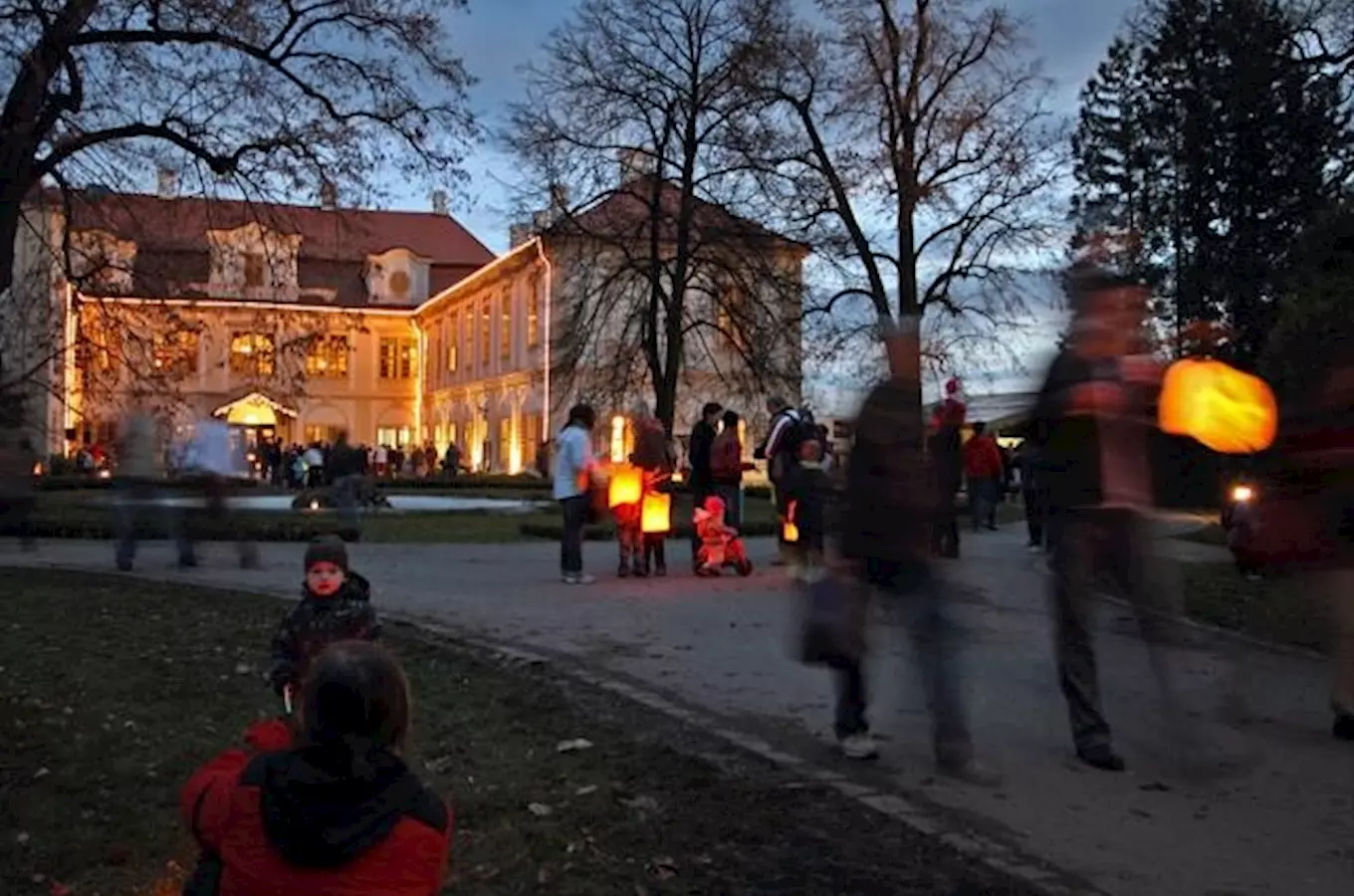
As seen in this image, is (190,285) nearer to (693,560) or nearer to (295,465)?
(693,560)

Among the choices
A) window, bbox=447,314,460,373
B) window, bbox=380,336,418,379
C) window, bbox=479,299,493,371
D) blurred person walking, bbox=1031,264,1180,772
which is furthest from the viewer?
window, bbox=380,336,418,379

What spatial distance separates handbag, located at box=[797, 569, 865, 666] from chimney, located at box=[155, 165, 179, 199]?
56.2 ft

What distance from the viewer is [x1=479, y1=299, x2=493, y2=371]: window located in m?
67.4

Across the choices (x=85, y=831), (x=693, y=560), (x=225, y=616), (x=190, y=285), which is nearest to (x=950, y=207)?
(x=190, y=285)

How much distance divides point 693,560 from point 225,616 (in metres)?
5.63

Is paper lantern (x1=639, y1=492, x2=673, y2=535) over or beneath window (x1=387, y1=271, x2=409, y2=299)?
beneath

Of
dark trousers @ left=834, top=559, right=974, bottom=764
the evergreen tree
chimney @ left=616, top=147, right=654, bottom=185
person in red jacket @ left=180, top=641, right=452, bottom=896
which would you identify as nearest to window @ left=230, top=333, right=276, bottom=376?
chimney @ left=616, top=147, right=654, bottom=185

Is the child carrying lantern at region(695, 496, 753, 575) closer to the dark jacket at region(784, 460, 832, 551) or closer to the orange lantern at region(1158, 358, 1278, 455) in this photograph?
the dark jacket at region(784, 460, 832, 551)

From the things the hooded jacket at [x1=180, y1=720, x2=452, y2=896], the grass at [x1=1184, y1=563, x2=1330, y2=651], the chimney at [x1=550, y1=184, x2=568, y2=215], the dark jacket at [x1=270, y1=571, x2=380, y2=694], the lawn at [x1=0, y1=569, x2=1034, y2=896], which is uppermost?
the chimney at [x1=550, y1=184, x2=568, y2=215]

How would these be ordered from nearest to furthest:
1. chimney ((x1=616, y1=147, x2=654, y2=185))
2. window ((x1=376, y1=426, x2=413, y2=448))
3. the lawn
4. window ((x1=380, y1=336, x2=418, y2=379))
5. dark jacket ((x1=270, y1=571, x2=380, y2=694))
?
the lawn < dark jacket ((x1=270, y1=571, x2=380, y2=694)) < chimney ((x1=616, y1=147, x2=654, y2=185)) < window ((x1=376, y1=426, x2=413, y2=448)) < window ((x1=380, y1=336, x2=418, y2=379))

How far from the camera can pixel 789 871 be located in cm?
520

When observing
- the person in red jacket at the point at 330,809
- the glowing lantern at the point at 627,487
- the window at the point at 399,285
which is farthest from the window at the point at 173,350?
the window at the point at 399,285

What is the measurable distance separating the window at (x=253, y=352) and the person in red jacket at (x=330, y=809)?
20.2 metres

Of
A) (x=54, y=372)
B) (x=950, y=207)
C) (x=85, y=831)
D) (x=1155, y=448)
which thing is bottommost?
(x=85, y=831)
